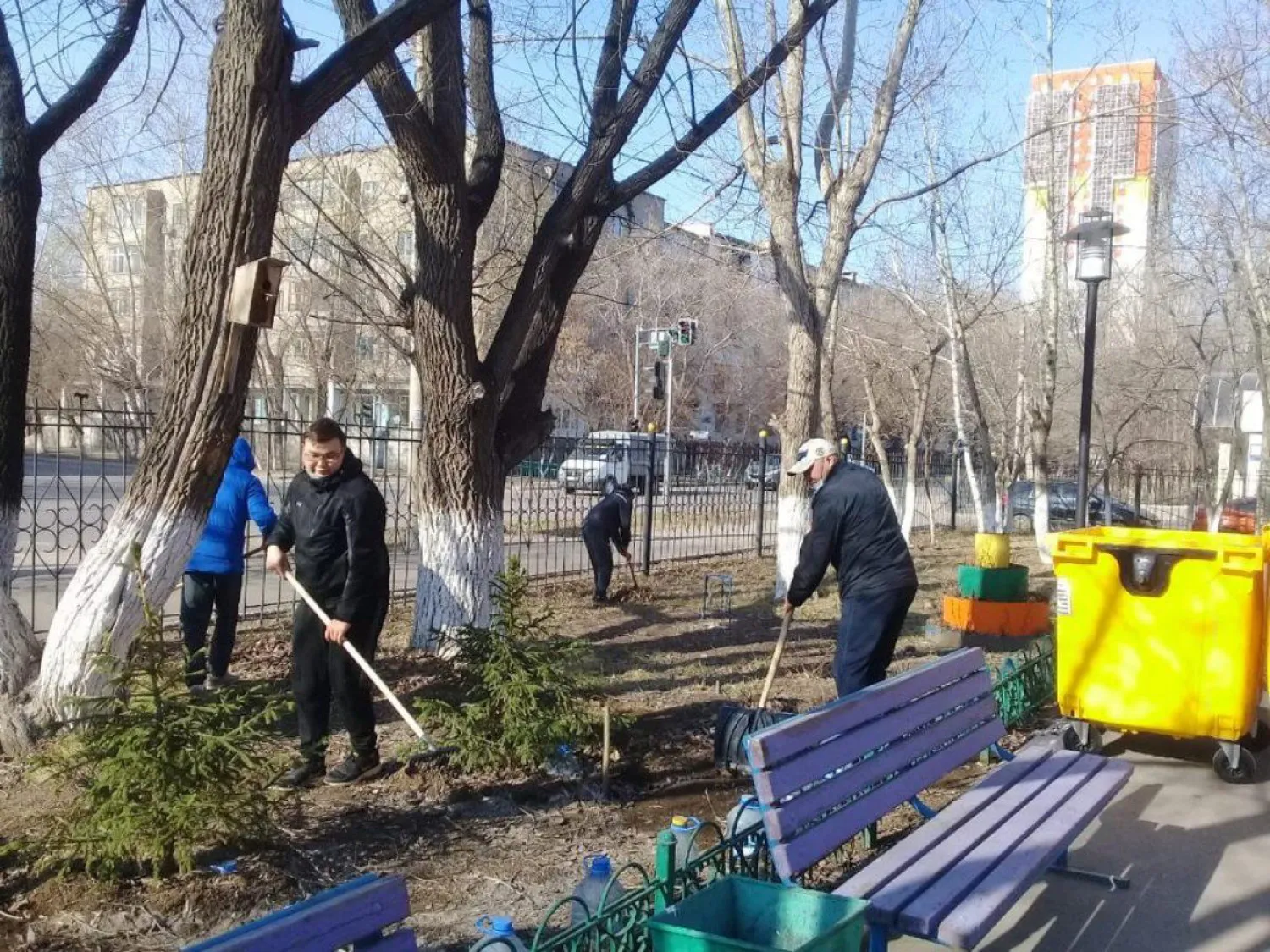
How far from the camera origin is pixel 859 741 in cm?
382

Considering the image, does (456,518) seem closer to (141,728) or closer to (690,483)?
(141,728)

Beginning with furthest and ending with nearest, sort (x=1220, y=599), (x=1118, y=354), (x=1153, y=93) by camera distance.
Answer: (x=1118, y=354) < (x=1153, y=93) < (x=1220, y=599)

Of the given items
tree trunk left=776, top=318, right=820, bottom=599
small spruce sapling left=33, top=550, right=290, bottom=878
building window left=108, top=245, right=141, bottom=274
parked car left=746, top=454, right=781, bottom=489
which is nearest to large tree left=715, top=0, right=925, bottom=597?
tree trunk left=776, top=318, right=820, bottom=599

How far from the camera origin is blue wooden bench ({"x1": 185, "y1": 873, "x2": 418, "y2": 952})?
202 cm

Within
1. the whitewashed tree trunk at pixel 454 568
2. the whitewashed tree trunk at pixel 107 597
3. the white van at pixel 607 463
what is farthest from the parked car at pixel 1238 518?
the whitewashed tree trunk at pixel 107 597

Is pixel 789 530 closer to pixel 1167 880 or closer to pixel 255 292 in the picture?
pixel 1167 880

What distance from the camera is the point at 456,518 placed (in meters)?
7.65

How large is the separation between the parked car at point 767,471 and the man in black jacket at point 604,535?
14.9 feet

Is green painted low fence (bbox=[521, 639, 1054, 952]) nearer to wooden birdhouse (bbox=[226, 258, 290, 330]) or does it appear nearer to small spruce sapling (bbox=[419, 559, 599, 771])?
small spruce sapling (bbox=[419, 559, 599, 771])

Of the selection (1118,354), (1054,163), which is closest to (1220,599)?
(1054,163)

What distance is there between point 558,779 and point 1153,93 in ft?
41.9

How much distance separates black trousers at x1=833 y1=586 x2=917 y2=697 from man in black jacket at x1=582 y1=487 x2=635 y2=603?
616 cm

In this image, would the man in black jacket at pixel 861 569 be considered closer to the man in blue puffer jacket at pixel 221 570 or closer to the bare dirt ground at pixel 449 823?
the bare dirt ground at pixel 449 823

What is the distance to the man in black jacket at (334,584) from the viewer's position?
16.7 ft
